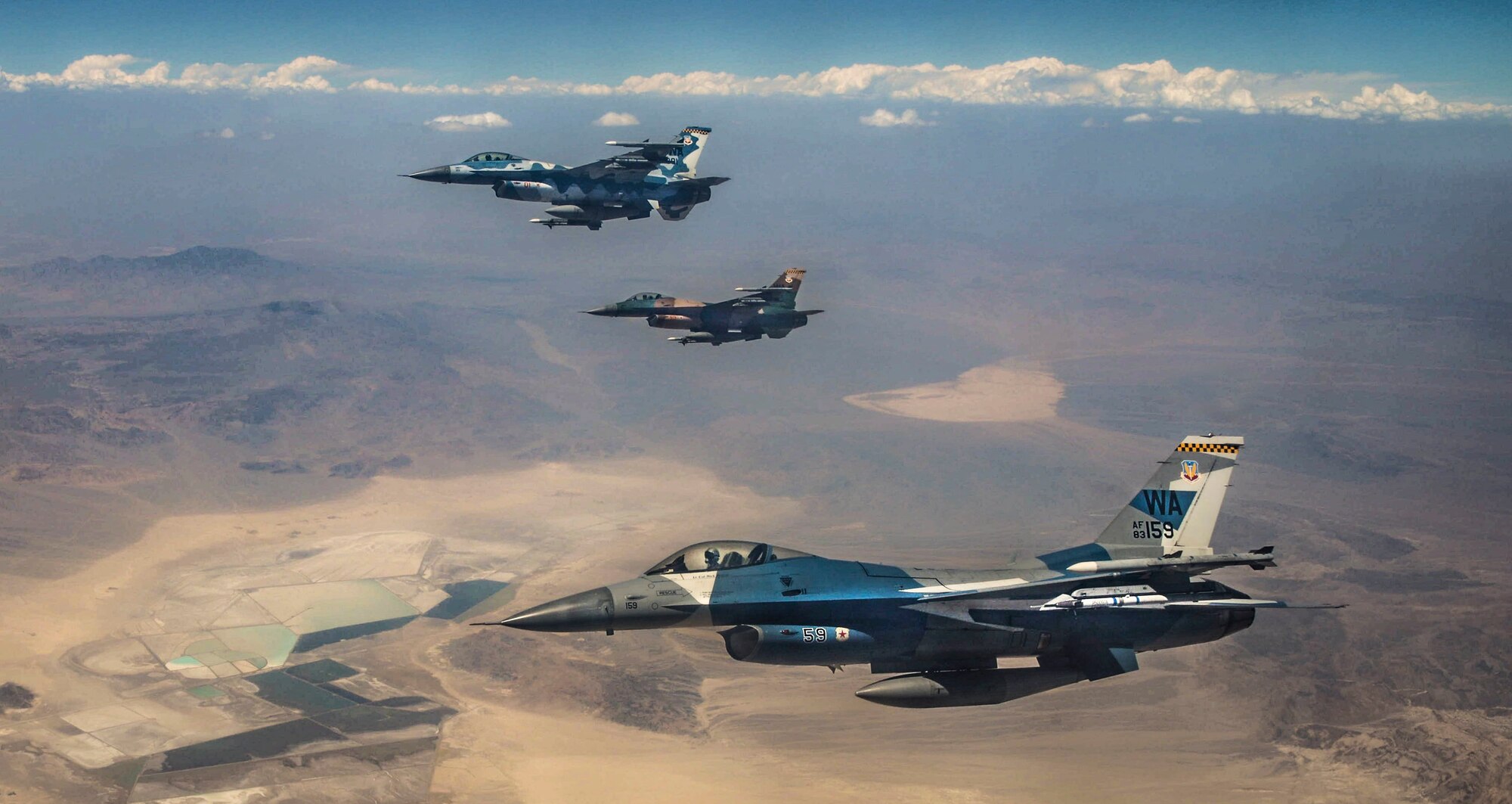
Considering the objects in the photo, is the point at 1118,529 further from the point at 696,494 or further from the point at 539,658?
the point at 696,494

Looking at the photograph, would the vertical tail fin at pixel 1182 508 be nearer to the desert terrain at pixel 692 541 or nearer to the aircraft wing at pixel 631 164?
the aircraft wing at pixel 631 164

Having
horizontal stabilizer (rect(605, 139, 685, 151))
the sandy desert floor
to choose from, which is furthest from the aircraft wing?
the sandy desert floor

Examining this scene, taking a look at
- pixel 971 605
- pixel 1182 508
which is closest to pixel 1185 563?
pixel 1182 508

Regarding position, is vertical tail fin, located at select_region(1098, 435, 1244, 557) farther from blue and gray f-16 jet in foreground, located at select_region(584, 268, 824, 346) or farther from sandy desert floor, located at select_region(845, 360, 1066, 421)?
sandy desert floor, located at select_region(845, 360, 1066, 421)

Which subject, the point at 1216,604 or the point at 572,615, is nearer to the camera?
the point at 572,615

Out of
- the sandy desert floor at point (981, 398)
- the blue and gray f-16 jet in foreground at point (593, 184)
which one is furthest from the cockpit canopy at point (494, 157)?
the sandy desert floor at point (981, 398)

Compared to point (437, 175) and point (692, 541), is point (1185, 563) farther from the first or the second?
point (692, 541)
